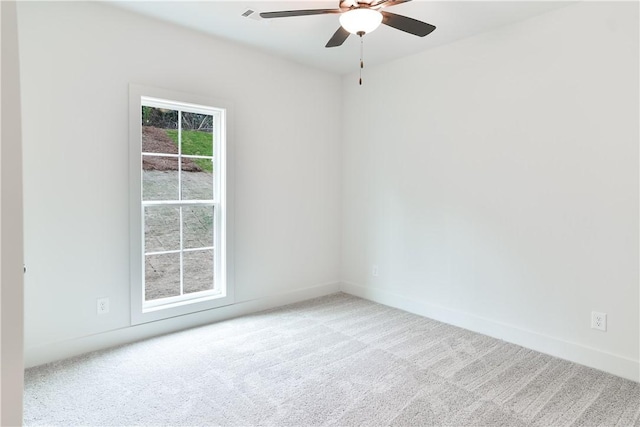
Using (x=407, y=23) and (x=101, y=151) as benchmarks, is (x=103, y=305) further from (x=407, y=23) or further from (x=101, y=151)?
(x=407, y=23)

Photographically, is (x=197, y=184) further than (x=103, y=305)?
Yes

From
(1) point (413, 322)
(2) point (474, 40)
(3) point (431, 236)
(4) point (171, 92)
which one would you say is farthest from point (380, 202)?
(4) point (171, 92)

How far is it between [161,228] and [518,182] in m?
3.02

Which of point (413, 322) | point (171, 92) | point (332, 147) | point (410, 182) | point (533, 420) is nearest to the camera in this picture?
point (533, 420)

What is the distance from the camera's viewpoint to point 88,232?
2748mm

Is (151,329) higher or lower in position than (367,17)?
lower

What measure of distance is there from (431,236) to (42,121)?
328 cm

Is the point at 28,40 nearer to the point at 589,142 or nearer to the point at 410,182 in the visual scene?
the point at 410,182

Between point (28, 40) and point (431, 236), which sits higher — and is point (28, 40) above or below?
above

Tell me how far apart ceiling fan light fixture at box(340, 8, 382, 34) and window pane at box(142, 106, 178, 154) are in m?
1.80

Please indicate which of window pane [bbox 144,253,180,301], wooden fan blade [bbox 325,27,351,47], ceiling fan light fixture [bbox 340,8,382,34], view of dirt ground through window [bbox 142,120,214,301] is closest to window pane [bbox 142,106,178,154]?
view of dirt ground through window [bbox 142,120,214,301]

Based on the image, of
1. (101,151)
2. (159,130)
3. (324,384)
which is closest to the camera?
(324,384)

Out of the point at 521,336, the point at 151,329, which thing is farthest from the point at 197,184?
the point at 521,336

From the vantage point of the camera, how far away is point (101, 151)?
278 centimetres
